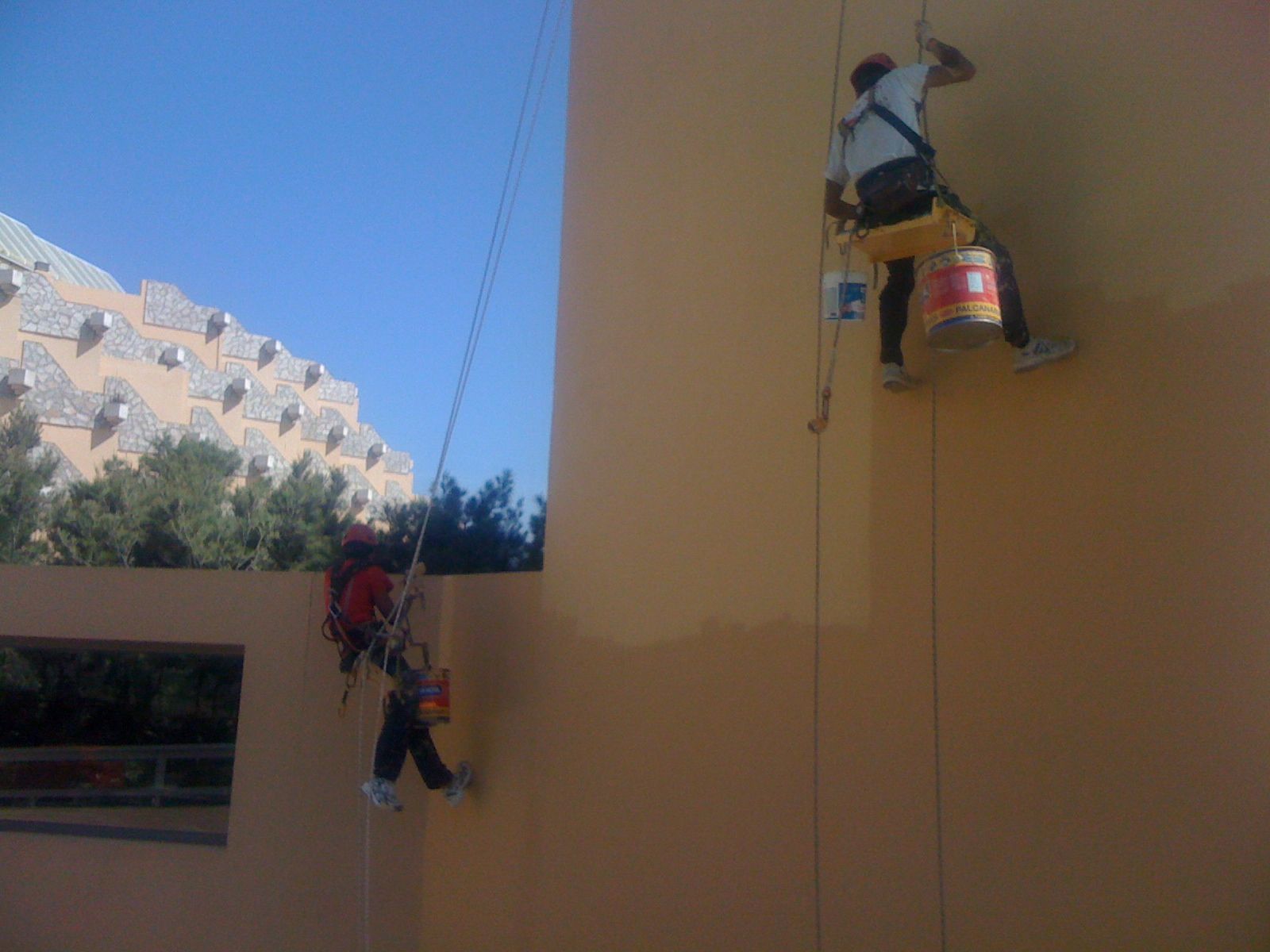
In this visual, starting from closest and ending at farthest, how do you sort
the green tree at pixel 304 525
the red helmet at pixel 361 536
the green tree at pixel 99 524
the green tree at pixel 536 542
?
the red helmet at pixel 361 536 < the green tree at pixel 536 542 < the green tree at pixel 304 525 < the green tree at pixel 99 524

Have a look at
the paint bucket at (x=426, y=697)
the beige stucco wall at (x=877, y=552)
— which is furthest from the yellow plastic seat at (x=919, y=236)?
the paint bucket at (x=426, y=697)

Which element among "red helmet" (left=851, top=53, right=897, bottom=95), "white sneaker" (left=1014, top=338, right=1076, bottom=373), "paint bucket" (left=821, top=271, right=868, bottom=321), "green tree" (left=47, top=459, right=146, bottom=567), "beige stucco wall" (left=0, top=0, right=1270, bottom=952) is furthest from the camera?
"green tree" (left=47, top=459, right=146, bottom=567)

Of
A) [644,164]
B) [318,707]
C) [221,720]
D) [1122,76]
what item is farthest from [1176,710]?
[221,720]

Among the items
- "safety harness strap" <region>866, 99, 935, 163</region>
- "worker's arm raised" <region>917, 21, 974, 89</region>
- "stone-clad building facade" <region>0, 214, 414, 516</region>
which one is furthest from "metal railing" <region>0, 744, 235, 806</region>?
"stone-clad building facade" <region>0, 214, 414, 516</region>

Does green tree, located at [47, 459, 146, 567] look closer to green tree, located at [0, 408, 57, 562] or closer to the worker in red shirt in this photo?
green tree, located at [0, 408, 57, 562]

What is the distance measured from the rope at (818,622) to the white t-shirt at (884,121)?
23cm

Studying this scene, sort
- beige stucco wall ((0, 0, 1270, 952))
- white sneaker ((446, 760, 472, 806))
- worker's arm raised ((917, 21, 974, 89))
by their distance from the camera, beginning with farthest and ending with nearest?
white sneaker ((446, 760, 472, 806)) → worker's arm raised ((917, 21, 974, 89)) → beige stucco wall ((0, 0, 1270, 952))

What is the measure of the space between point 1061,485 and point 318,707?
4453 millimetres

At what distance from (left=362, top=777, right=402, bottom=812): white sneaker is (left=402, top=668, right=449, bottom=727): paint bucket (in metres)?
0.34

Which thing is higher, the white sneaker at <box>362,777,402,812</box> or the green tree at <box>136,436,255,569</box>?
the green tree at <box>136,436,255,569</box>

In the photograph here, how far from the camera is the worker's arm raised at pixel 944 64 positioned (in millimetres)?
3775

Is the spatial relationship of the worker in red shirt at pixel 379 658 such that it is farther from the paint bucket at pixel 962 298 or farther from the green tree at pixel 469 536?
the green tree at pixel 469 536

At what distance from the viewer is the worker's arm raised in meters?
3.78

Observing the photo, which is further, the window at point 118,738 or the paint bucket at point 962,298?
the window at point 118,738
